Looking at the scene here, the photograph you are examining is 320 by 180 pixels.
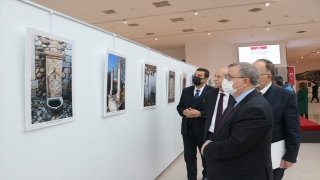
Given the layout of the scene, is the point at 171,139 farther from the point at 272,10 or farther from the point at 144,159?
the point at 272,10

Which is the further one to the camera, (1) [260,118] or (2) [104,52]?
(2) [104,52]

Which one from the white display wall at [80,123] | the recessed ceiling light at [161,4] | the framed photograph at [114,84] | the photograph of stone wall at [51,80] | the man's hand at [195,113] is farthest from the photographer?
the recessed ceiling light at [161,4]

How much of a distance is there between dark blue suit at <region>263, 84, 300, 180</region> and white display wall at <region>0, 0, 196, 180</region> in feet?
5.64

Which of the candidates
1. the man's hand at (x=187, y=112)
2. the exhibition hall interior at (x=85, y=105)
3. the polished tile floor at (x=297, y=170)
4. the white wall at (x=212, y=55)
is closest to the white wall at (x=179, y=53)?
the white wall at (x=212, y=55)

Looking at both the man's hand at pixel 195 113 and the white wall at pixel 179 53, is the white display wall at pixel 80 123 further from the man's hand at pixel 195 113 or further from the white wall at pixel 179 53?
the white wall at pixel 179 53

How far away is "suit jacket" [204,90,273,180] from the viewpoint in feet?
5.44

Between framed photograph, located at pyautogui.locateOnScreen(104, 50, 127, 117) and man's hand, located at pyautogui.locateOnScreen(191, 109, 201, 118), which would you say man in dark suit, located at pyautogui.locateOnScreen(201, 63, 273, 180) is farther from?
man's hand, located at pyautogui.locateOnScreen(191, 109, 201, 118)

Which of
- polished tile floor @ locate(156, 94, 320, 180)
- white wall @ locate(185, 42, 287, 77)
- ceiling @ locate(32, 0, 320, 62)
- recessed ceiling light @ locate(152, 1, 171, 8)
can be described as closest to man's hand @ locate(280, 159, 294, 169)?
polished tile floor @ locate(156, 94, 320, 180)

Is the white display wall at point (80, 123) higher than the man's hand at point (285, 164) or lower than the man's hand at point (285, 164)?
higher

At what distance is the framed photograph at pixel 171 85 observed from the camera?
16.0 feet

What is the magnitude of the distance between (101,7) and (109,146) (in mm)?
7291

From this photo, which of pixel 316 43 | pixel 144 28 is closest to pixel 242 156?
pixel 144 28

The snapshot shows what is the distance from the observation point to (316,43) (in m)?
17.9

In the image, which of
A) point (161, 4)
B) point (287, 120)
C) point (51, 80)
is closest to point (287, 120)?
point (287, 120)
